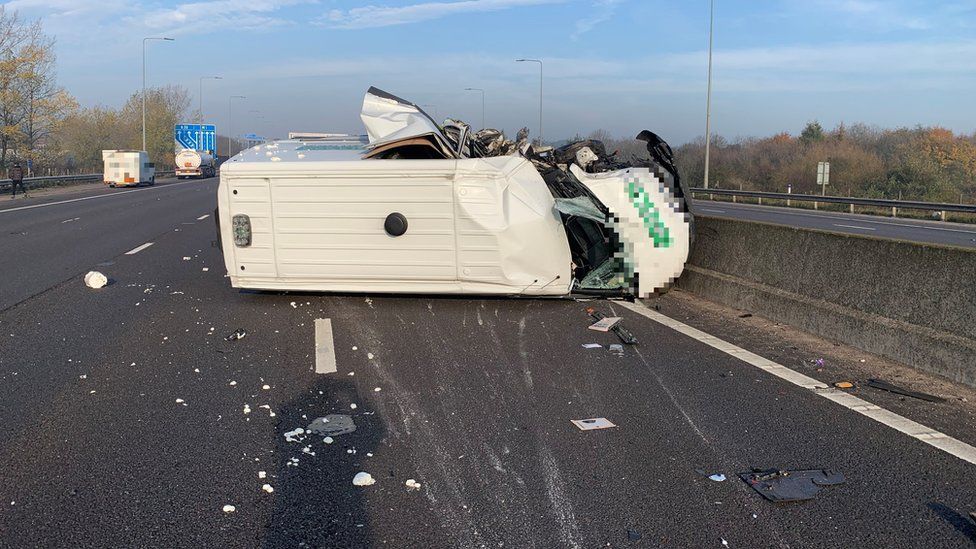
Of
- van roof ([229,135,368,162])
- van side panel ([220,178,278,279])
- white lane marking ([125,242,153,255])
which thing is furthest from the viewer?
white lane marking ([125,242,153,255])

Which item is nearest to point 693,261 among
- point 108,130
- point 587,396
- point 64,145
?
point 587,396

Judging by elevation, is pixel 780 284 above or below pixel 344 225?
below

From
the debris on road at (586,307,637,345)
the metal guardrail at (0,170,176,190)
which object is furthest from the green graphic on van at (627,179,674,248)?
the metal guardrail at (0,170,176,190)

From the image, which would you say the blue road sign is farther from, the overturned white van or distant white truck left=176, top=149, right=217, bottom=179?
the overturned white van

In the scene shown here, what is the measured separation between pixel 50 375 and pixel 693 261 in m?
7.63

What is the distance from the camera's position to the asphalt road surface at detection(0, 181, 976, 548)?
396 cm

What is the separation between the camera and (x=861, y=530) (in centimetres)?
393

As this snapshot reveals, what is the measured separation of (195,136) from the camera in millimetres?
75688

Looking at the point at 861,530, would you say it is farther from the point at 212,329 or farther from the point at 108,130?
the point at 108,130

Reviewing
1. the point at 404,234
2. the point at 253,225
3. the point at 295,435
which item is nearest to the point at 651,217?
the point at 404,234

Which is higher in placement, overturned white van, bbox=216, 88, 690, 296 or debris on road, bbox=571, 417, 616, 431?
overturned white van, bbox=216, 88, 690, 296

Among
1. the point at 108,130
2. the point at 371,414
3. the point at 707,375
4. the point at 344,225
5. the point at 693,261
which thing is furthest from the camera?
the point at 108,130

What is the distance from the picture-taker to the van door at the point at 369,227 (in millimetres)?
9117

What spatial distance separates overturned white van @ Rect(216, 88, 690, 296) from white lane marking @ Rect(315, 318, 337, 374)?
85 centimetres
